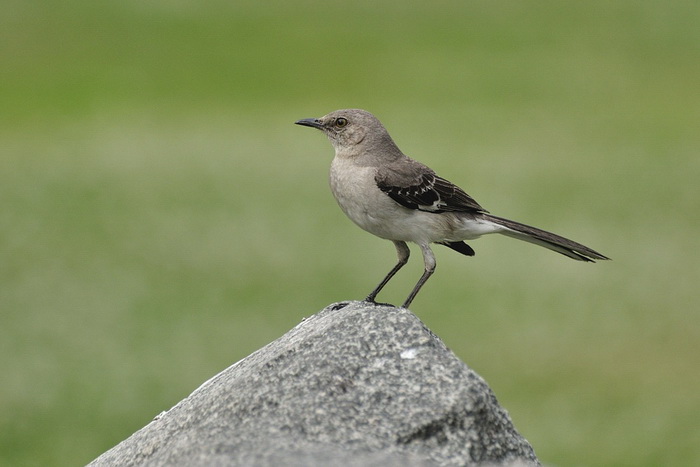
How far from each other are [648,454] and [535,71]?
2010cm

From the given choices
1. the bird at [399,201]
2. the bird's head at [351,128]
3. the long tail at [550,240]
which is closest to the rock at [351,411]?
the bird at [399,201]

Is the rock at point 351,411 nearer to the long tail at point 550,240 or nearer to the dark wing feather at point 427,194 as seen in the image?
the dark wing feather at point 427,194

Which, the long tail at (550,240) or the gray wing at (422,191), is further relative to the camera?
the gray wing at (422,191)

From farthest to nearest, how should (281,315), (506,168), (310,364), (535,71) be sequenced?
(535,71), (506,168), (281,315), (310,364)

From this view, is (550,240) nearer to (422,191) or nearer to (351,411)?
(422,191)

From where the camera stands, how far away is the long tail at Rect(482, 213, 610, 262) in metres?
6.58

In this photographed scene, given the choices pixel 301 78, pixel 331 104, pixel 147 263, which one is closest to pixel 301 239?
pixel 147 263

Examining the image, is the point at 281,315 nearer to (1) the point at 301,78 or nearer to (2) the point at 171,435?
(2) the point at 171,435

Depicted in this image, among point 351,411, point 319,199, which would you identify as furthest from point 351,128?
point 319,199

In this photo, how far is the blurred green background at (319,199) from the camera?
45.6 feet

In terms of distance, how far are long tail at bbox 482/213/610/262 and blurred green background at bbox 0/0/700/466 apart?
6111 mm

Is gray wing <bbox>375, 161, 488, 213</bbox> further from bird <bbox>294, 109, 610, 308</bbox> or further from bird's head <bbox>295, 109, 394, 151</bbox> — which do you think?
bird's head <bbox>295, 109, 394, 151</bbox>

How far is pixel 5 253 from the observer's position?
17703mm

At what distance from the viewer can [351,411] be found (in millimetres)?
4730
